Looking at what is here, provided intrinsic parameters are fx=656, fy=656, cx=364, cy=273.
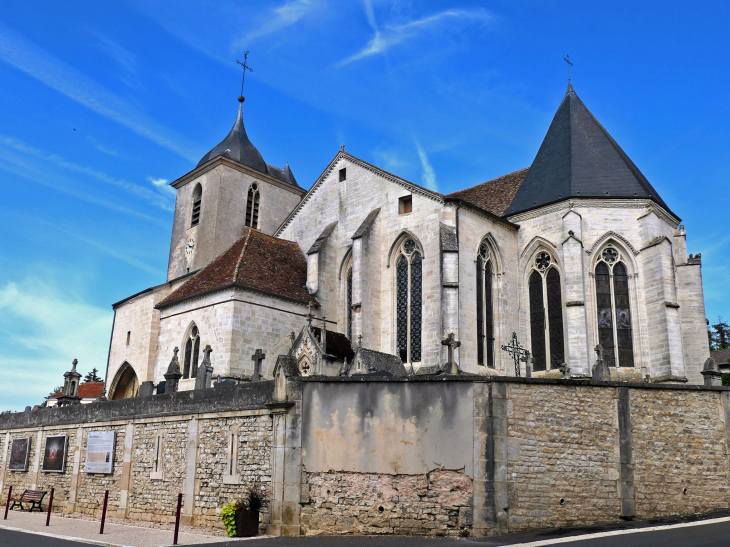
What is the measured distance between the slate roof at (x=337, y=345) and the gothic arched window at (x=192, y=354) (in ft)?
15.0

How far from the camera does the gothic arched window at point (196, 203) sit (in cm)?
3529

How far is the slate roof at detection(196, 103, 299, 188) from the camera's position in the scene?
36344 millimetres

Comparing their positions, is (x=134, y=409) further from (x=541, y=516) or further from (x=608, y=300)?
(x=608, y=300)

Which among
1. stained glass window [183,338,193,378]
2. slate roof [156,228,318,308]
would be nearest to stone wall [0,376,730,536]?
slate roof [156,228,318,308]

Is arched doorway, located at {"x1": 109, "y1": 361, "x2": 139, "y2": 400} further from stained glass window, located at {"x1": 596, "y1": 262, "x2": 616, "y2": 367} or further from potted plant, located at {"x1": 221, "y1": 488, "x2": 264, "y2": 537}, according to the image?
stained glass window, located at {"x1": 596, "y1": 262, "x2": 616, "y2": 367}

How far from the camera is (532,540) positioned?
1030 centimetres

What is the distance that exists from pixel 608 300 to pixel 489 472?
12.4 metres

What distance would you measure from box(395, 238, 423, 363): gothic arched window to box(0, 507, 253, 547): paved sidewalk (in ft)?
34.0

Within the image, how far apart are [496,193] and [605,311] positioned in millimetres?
7372

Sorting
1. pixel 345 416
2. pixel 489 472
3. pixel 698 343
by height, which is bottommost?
pixel 489 472

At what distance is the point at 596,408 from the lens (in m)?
12.7

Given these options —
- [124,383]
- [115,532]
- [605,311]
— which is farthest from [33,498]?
[605,311]

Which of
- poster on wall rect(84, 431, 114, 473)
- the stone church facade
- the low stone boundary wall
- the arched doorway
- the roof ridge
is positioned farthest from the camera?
the arched doorway

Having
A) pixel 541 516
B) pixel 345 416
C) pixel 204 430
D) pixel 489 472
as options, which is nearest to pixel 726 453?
pixel 541 516
